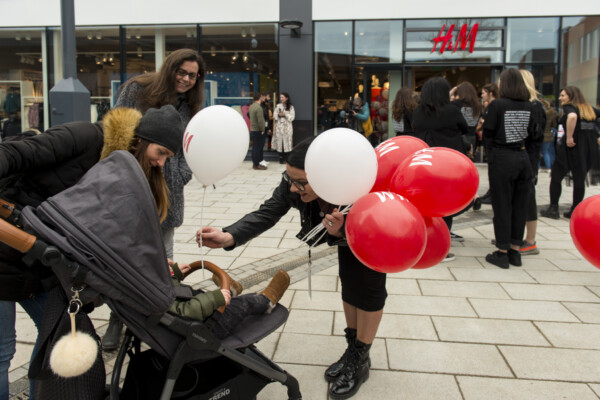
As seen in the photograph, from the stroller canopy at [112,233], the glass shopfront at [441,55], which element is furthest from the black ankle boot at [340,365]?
the glass shopfront at [441,55]

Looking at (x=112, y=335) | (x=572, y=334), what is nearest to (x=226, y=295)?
(x=112, y=335)

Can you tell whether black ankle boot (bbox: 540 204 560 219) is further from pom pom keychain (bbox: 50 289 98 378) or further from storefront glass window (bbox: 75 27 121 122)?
storefront glass window (bbox: 75 27 121 122)

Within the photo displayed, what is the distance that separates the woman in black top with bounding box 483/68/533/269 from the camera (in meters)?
4.77

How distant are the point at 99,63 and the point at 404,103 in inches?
450

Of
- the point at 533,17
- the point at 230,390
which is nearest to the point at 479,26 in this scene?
the point at 533,17

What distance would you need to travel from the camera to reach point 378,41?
1319 centimetres

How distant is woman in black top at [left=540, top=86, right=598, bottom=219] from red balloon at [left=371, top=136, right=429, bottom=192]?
5.39m

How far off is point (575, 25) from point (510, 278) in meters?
10.8

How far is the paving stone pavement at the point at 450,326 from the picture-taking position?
2768 millimetres

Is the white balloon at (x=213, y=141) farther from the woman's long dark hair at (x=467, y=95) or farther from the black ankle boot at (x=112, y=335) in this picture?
the woman's long dark hair at (x=467, y=95)

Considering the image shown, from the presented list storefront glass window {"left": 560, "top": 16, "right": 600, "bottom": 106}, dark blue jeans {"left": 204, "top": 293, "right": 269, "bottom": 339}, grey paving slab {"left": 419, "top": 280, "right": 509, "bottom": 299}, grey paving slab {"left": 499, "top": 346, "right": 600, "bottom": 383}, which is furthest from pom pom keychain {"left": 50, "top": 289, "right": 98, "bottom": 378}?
storefront glass window {"left": 560, "top": 16, "right": 600, "bottom": 106}

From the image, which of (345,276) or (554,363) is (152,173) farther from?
(554,363)

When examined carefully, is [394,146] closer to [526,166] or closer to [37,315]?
[37,315]

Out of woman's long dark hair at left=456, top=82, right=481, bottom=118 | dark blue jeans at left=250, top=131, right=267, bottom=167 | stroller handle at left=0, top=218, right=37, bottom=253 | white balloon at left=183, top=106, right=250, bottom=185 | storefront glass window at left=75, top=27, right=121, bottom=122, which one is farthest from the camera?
storefront glass window at left=75, top=27, right=121, bottom=122
